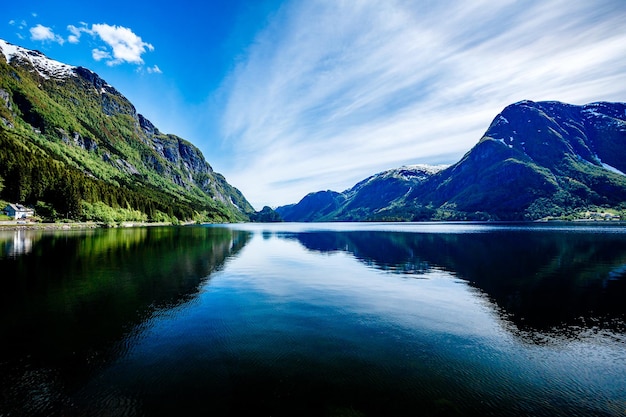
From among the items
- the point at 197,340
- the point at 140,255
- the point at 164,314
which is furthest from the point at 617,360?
the point at 140,255

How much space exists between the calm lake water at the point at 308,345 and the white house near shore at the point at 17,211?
11929 cm

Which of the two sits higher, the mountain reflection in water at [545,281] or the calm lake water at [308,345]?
the calm lake water at [308,345]

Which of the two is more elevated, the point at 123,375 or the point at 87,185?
the point at 87,185

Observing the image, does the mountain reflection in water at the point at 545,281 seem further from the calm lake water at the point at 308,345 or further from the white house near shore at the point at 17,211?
the white house near shore at the point at 17,211

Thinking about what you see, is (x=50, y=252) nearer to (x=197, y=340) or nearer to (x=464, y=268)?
→ (x=197, y=340)

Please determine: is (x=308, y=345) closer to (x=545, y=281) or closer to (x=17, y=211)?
(x=545, y=281)

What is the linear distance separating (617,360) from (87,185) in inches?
8255

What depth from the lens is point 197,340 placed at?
68.3 feet

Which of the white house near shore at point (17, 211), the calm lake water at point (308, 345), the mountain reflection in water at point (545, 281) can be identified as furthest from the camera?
the white house near shore at point (17, 211)

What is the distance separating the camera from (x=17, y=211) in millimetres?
127062

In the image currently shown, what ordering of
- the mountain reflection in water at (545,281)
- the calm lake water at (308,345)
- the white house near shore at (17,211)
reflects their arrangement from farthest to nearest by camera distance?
the white house near shore at (17,211) < the mountain reflection in water at (545,281) < the calm lake water at (308,345)

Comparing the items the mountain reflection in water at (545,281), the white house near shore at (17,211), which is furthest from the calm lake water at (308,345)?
the white house near shore at (17,211)

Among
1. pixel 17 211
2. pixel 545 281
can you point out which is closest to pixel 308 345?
pixel 545 281

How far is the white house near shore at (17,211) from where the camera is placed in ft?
411
